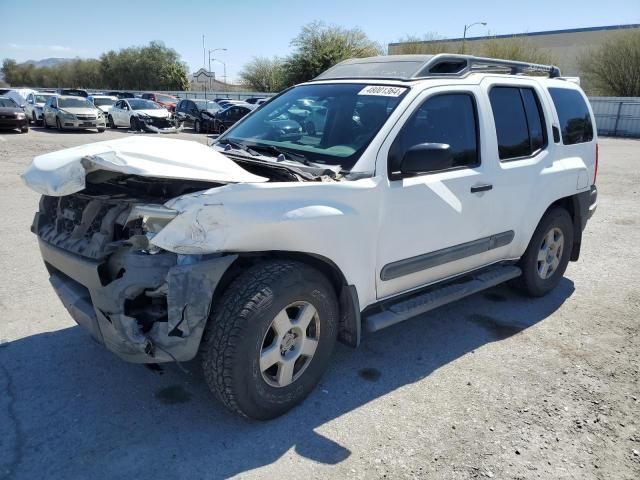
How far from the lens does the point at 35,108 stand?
81.7ft

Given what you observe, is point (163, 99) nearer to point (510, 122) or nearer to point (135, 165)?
point (510, 122)

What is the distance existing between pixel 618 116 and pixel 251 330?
1271 inches

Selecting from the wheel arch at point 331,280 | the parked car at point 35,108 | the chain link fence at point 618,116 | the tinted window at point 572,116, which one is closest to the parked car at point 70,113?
the parked car at point 35,108

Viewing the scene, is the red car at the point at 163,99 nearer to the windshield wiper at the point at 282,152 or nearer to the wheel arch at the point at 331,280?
the windshield wiper at the point at 282,152

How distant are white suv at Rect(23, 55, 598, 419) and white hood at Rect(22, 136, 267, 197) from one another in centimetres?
1

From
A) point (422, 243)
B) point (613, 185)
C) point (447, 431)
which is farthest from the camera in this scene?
point (613, 185)

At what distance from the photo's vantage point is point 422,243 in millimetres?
3523

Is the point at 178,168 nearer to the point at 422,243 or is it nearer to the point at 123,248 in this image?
the point at 123,248

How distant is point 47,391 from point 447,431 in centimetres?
253

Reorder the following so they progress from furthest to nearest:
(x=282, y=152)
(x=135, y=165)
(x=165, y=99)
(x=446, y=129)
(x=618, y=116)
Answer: (x=165, y=99), (x=618, y=116), (x=446, y=129), (x=282, y=152), (x=135, y=165)

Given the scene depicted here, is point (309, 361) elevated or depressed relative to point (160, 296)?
depressed

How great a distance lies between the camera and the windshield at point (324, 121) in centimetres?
339

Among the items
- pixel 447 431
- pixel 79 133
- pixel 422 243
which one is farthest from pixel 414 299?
pixel 79 133

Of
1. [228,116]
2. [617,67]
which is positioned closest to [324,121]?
[228,116]
